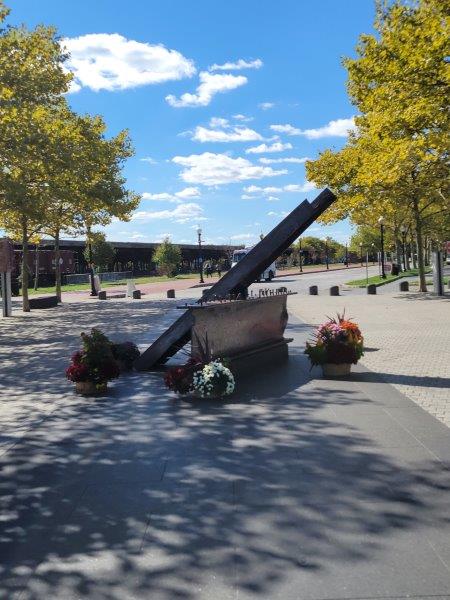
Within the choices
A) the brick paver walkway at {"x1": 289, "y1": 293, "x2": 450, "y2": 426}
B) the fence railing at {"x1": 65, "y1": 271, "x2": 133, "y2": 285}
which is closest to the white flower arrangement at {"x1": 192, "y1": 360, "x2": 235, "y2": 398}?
the brick paver walkway at {"x1": 289, "y1": 293, "x2": 450, "y2": 426}

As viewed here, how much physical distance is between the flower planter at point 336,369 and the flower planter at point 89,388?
4.16 m

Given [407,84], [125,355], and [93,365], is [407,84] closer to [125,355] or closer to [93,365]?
[125,355]

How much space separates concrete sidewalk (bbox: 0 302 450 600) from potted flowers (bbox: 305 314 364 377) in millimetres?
1450

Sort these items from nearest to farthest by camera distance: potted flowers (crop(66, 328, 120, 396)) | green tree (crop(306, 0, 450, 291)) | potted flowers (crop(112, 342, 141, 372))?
potted flowers (crop(66, 328, 120, 396)) → potted flowers (crop(112, 342, 141, 372)) → green tree (crop(306, 0, 450, 291))

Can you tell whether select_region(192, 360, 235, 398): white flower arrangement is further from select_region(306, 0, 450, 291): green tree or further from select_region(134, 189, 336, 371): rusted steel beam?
select_region(306, 0, 450, 291): green tree

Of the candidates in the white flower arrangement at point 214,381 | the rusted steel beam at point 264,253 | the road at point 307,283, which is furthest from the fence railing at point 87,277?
the white flower arrangement at point 214,381

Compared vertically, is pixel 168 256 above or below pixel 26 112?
below

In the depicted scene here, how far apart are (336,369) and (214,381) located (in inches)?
109

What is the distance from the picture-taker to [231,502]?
4973 mm

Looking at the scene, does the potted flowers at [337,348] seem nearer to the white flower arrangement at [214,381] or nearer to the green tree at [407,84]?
the white flower arrangement at [214,381]

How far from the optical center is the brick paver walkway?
923 cm

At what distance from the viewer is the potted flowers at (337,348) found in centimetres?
996

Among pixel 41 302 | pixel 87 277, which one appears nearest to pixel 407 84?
pixel 41 302

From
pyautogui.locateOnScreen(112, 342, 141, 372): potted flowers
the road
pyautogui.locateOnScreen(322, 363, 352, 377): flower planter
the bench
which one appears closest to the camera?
pyautogui.locateOnScreen(322, 363, 352, 377): flower planter
